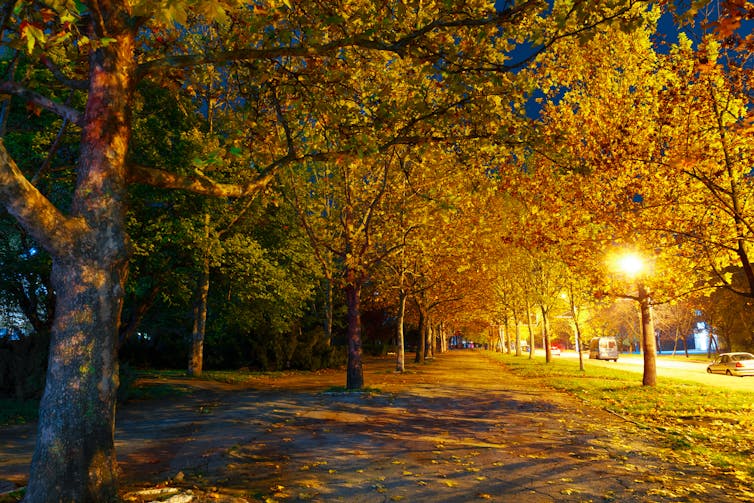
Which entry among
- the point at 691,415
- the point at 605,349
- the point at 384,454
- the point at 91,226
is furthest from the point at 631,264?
the point at 605,349

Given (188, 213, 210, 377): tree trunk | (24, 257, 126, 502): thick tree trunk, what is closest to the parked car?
(188, 213, 210, 377): tree trunk

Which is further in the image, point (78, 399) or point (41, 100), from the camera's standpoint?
point (41, 100)

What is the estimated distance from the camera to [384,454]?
8.42 meters

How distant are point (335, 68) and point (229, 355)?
23767mm

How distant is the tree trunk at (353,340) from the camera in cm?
1789

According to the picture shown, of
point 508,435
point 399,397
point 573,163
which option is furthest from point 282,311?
point 573,163

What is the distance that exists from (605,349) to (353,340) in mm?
40350

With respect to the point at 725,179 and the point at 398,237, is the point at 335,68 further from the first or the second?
the point at 398,237

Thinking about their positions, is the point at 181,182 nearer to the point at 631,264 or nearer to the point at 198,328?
the point at 631,264

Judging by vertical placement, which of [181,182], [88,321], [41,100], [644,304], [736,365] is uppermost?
[41,100]

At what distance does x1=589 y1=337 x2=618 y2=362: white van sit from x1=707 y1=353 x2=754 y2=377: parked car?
18693 millimetres

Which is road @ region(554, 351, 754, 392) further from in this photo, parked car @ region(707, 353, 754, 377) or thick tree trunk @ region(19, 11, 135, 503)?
thick tree trunk @ region(19, 11, 135, 503)

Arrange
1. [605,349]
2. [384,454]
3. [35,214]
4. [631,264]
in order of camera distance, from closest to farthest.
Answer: [35,214] → [384,454] → [631,264] → [605,349]

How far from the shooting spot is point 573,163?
880 centimetres
